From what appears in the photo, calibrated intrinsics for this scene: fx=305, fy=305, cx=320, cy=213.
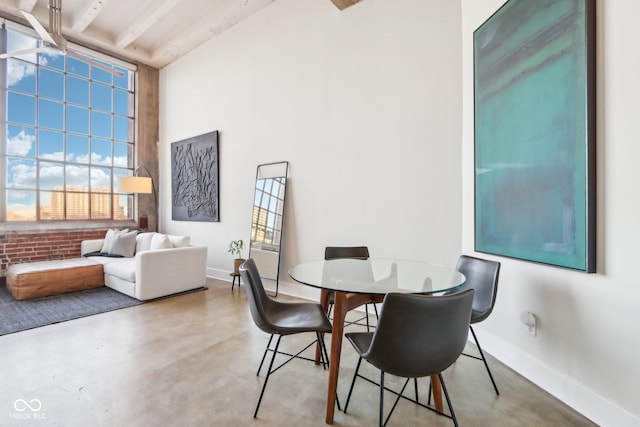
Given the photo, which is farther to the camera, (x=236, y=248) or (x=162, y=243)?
(x=236, y=248)

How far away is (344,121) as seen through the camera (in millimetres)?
3689

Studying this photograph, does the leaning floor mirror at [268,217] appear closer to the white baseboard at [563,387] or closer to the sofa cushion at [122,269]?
the sofa cushion at [122,269]

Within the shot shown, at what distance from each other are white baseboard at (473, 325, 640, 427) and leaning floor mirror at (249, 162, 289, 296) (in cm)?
276

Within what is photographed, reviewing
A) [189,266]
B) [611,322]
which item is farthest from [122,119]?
[611,322]

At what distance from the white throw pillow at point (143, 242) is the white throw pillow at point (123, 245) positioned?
0.06 metres

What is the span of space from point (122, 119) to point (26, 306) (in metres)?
4.00

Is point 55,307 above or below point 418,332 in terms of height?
below

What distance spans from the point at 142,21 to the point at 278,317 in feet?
18.2

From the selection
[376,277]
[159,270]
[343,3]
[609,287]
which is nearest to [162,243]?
[159,270]

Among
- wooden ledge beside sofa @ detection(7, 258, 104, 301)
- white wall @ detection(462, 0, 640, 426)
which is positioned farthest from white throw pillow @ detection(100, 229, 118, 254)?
white wall @ detection(462, 0, 640, 426)

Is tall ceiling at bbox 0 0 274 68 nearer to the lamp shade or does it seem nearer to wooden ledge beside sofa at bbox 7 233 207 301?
the lamp shade

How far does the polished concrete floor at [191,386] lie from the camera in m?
1.70

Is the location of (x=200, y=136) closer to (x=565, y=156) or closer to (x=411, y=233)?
(x=411, y=233)

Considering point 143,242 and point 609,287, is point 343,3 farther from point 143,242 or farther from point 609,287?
point 143,242
